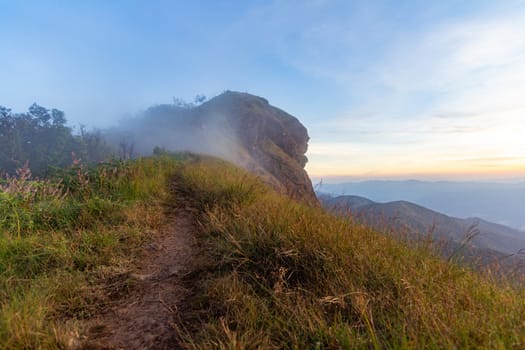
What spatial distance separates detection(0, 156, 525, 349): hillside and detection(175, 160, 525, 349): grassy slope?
0.03 ft

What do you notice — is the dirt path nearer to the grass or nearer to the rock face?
the grass

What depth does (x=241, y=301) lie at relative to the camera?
1.75 meters

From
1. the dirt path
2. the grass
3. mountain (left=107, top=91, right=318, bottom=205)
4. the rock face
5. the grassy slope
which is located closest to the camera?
the grassy slope

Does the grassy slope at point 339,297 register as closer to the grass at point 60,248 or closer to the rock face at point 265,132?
the grass at point 60,248

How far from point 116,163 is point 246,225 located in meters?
4.47

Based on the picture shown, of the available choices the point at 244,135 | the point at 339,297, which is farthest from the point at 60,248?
the point at 244,135

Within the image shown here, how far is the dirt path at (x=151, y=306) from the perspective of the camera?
1545 mm

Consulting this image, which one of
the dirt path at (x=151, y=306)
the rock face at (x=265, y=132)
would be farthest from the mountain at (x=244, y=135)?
the dirt path at (x=151, y=306)

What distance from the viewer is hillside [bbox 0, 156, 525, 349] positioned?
52.8 inches

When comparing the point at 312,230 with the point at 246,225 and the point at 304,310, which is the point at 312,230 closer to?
the point at 246,225

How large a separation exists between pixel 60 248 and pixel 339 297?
2.85 metres

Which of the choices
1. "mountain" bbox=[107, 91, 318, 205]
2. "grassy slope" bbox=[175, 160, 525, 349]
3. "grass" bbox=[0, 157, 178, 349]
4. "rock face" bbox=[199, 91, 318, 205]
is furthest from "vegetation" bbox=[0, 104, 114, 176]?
"grassy slope" bbox=[175, 160, 525, 349]

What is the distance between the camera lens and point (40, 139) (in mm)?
37500

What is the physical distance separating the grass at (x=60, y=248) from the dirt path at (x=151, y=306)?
0.17 m
